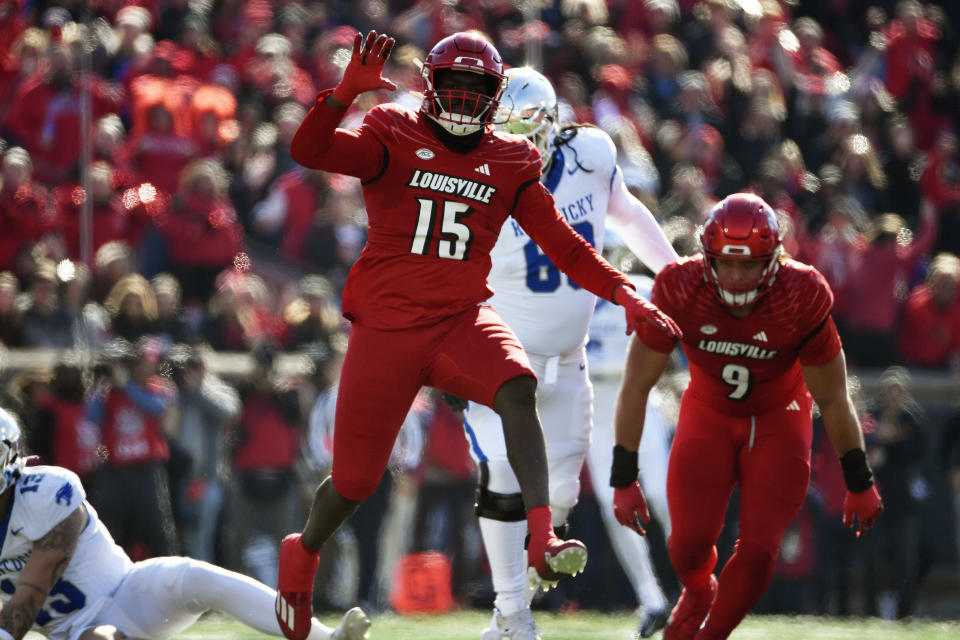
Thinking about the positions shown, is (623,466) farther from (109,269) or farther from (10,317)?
(10,317)

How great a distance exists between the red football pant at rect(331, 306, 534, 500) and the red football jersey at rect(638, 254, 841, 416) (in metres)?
0.73

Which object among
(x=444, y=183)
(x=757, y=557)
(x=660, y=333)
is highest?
(x=444, y=183)

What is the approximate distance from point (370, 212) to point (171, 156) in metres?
5.56

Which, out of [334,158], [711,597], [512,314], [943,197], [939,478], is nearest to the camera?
[334,158]

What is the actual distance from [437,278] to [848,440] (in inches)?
70.1

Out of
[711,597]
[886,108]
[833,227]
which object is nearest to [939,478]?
[833,227]

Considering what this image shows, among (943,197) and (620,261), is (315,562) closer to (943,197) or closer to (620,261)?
(620,261)

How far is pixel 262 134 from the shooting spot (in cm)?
1148

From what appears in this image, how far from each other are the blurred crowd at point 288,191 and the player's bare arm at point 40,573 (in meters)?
3.43

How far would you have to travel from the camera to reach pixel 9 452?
5.57 meters

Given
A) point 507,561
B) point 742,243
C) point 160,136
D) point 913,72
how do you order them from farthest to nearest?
point 913,72 → point 160,136 → point 507,561 → point 742,243

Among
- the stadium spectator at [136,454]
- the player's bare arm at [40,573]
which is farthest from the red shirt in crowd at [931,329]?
the player's bare arm at [40,573]

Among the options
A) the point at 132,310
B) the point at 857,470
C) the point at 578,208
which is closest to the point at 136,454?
the point at 132,310

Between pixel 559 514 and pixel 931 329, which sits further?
pixel 931 329
